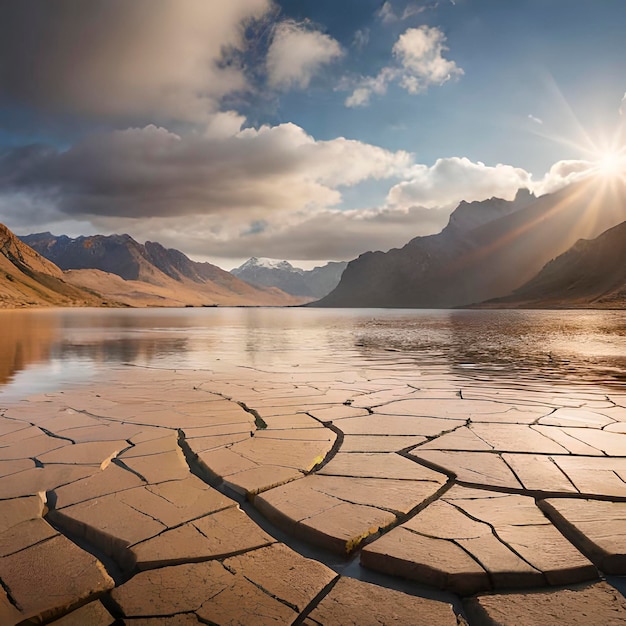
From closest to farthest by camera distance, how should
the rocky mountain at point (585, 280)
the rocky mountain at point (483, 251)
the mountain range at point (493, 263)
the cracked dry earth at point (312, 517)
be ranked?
the cracked dry earth at point (312, 517) → the rocky mountain at point (585, 280) → the mountain range at point (493, 263) → the rocky mountain at point (483, 251)

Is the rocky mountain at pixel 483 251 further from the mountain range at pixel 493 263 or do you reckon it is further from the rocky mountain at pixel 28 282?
the rocky mountain at pixel 28 282

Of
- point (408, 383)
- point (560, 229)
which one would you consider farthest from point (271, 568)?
point (560, 229)

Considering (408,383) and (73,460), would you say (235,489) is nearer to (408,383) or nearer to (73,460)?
(73,460)

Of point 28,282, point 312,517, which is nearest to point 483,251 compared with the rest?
point 28,282

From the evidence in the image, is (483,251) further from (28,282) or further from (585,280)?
(28,282)

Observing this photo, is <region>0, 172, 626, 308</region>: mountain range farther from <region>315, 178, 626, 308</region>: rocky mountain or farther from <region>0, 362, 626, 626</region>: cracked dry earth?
<region>0, 362, 626, 626</region>: cracked dry earth

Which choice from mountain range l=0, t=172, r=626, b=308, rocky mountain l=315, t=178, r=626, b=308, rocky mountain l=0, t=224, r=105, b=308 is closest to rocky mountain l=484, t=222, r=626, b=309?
mountain range l=0, t=172, r=626, b=308

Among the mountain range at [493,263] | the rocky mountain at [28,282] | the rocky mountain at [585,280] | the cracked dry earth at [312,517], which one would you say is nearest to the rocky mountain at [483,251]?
the mountain range at [493,263]
